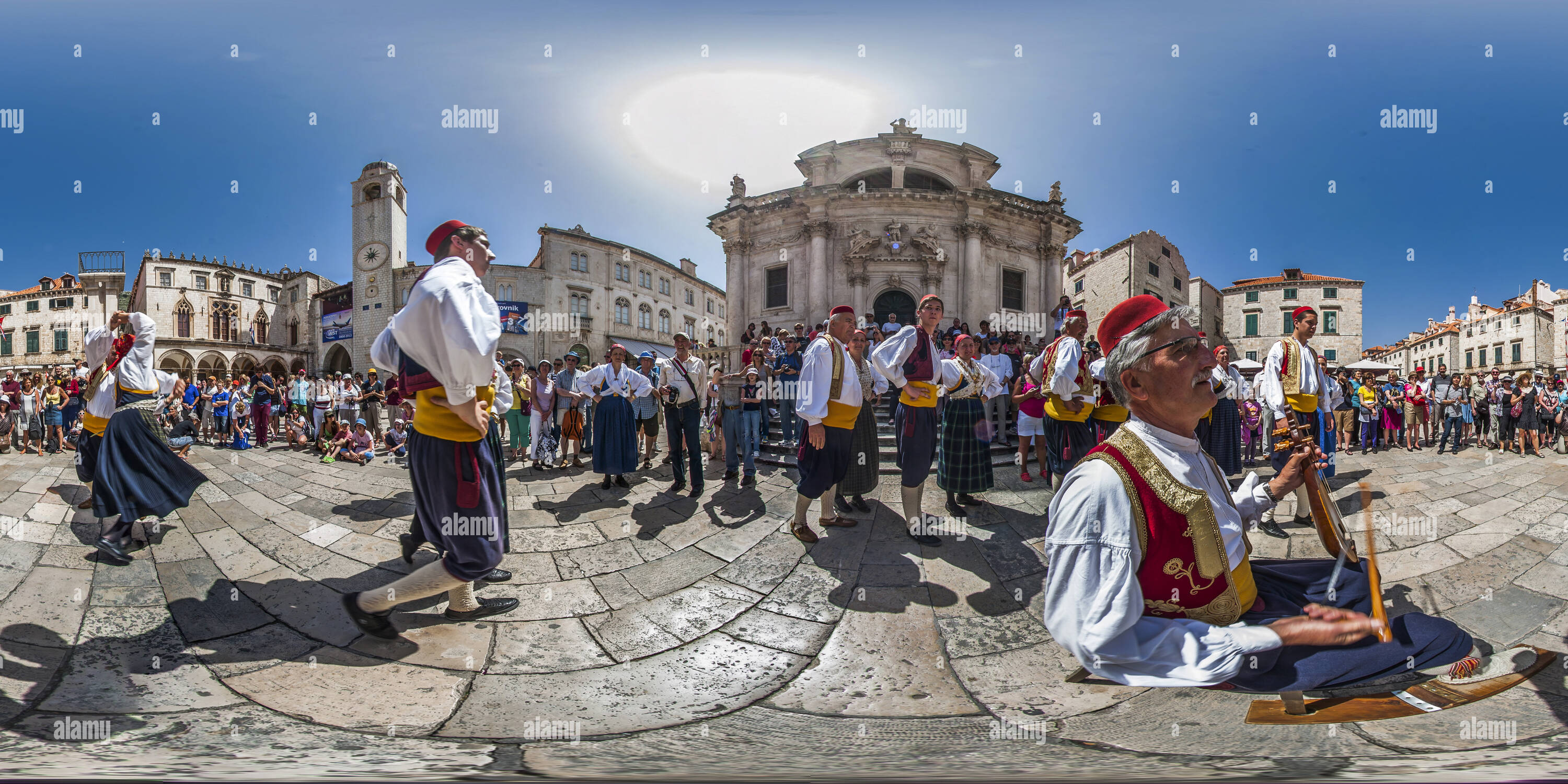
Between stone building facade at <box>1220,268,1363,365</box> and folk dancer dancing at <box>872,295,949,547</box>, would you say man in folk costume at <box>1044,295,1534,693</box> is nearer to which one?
folk dancer dancing at <box>872,295,949,547</box>

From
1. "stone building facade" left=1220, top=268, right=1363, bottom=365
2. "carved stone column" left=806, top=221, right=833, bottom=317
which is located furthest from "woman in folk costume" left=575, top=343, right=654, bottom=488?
"stone building facade" left=1220, top=268, right=1363, bottom=365

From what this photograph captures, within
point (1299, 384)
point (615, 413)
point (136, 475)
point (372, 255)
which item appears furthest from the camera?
point (372, 255)

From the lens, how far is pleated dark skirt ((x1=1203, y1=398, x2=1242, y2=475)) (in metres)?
4.45

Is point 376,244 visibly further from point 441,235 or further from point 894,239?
point 441,235

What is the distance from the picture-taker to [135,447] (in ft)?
9.92

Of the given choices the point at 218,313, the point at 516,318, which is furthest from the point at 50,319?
the point at 516,318

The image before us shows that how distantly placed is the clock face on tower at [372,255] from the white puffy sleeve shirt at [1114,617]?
2535 cm

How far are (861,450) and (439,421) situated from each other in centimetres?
253

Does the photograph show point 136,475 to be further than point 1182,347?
Yes

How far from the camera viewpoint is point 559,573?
2514mm

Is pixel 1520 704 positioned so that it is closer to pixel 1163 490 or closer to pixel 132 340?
pixel 1163 490

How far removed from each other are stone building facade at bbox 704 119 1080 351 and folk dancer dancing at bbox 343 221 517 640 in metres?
14.5

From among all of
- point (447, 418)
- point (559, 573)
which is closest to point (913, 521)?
point (559, 573)

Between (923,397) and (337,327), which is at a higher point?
(337,327)
